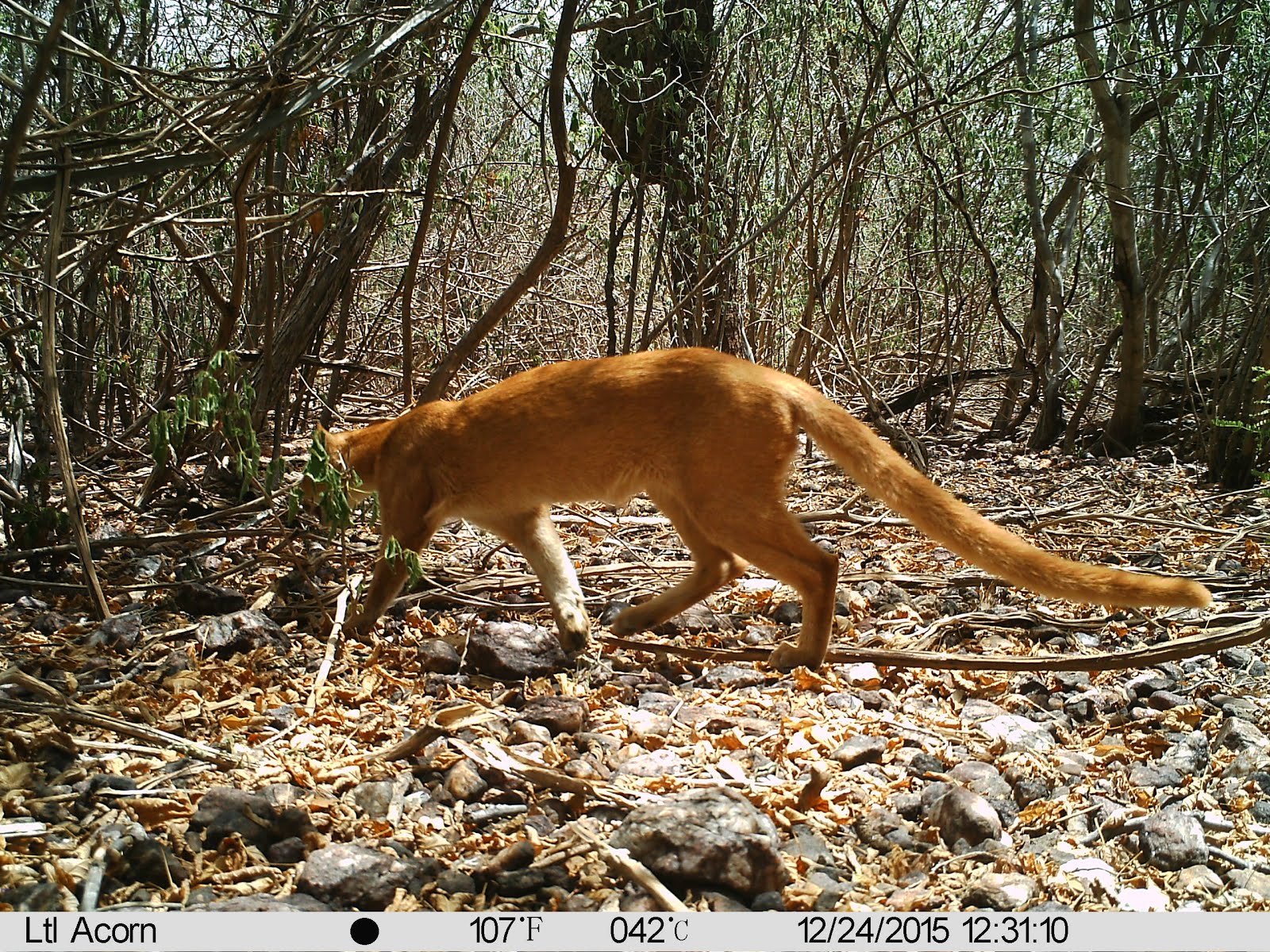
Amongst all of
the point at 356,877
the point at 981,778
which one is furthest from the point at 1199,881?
the point at 356,877

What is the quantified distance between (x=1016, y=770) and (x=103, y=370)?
16.3ft

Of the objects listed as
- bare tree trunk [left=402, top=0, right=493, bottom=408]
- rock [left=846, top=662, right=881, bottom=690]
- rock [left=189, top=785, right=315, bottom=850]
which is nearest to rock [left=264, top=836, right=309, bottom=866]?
rock [left=189, top=785, right=315, bottom=850]

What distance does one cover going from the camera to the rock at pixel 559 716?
10.7 feet

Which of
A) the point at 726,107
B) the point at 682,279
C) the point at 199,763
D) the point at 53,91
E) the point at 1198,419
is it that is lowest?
the point at 199,763

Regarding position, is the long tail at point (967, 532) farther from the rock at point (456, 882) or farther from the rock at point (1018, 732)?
the rock at point (456, 882)

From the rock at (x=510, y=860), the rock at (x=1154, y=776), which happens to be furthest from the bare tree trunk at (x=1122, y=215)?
the rock at (x=510, y=860)

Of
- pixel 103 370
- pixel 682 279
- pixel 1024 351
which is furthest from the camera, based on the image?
pixel 1024 351

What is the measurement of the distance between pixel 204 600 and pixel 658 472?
1959 millimetres

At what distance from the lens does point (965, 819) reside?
8.47 feet

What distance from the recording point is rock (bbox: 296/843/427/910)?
2240mm

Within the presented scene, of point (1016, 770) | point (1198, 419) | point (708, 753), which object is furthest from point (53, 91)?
point (1198, 419)

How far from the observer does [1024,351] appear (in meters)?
8.49

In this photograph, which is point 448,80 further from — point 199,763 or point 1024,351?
point 1024,351

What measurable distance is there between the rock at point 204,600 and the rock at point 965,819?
2.94 meters
